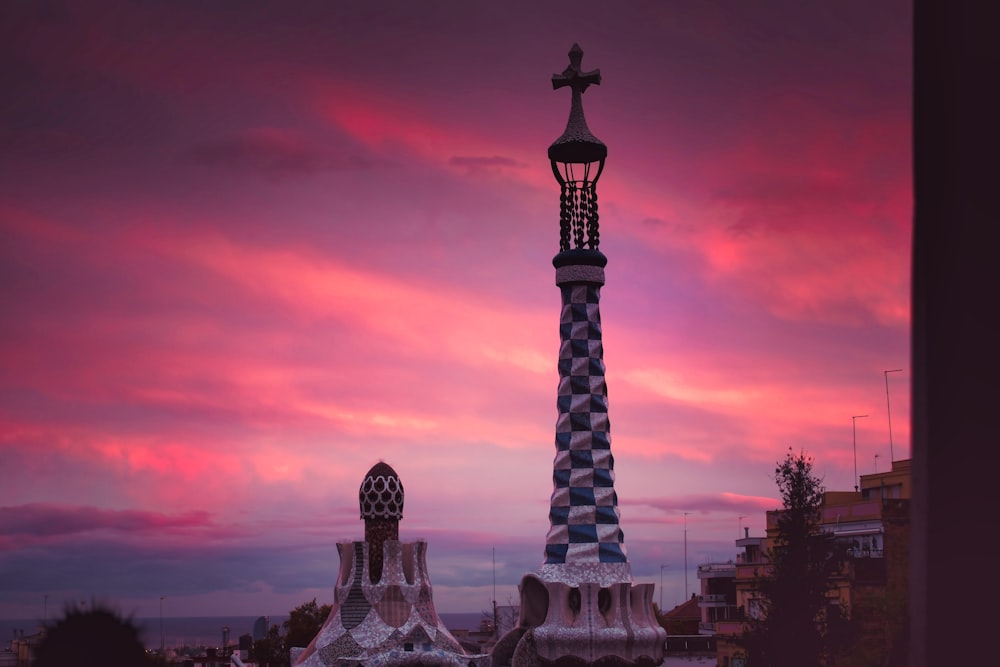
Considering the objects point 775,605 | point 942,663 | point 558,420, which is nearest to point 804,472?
point 775,605

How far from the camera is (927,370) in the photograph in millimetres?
1468

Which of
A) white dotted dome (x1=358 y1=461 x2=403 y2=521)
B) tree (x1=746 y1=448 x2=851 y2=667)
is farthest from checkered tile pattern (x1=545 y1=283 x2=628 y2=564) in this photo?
tree (x1=746 y1=448 x2=851 y2=667)

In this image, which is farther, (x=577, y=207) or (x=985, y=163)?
(x=577, y=207)

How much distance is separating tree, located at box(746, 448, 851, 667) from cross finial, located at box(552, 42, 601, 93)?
12289 mm

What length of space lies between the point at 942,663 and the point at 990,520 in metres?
0.18

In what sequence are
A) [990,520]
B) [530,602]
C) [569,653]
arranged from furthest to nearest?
[530,602]
[569,653]
[990,520]

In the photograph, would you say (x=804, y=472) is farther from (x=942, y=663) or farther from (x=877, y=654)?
(x=942, y=663)

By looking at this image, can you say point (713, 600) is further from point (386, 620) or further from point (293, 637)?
point (386, 620)

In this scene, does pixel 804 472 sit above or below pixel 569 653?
above

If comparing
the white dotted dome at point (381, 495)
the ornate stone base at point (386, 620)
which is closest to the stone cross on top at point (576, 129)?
the white dotted dome at point (381, 495)

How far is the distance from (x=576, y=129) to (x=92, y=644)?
14.9 m

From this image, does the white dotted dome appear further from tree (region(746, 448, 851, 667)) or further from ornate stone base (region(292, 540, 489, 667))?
tree (region(746, 448, 851, 667))

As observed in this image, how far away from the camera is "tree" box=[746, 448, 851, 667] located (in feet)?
90.2

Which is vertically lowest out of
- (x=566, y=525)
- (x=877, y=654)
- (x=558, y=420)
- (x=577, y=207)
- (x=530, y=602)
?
(x=877, y=654)
